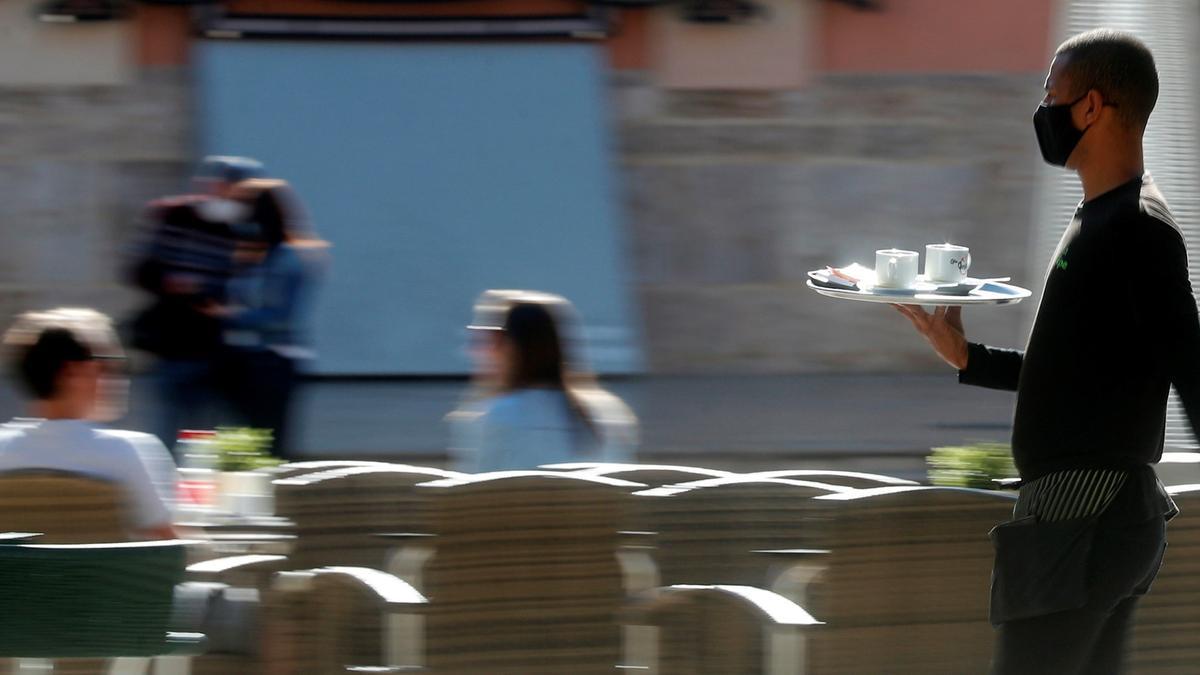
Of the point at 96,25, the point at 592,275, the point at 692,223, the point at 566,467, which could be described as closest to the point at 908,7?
the point at 692,223

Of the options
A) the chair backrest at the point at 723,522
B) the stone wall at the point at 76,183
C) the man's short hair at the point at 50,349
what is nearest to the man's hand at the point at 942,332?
the chair backrest at the point at 723,522

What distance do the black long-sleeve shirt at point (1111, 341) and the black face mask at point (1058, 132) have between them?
10cm

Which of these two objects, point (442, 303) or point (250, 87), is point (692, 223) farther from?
point (250, 87)

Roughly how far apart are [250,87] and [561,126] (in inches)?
73.5

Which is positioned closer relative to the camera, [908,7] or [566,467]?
[566,467]

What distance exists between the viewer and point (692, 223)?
1122 cm

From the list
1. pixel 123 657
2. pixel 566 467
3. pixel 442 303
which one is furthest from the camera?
pixel 442 303

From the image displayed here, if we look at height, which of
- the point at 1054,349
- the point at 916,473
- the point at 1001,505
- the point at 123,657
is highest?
the point at 1054,349

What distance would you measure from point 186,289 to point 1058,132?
422 cm

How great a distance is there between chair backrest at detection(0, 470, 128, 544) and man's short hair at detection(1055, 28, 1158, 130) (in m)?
2.07

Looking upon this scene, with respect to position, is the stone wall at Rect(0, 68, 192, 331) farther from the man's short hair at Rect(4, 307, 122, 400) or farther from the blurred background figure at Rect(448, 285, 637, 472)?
the man's short hair at Rect(4, 307, 122, 400)

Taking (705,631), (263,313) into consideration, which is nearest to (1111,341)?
(705,631)

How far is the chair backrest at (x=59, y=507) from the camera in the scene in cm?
365

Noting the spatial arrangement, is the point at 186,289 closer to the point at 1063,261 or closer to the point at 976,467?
the point at 976,467
